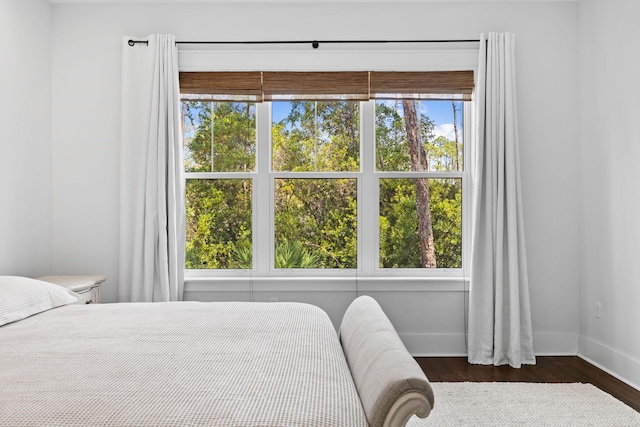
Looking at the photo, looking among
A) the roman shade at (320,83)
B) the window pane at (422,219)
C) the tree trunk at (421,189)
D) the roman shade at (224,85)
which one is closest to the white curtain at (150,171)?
the roman shade at (224,85)

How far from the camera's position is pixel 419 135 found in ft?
13.5

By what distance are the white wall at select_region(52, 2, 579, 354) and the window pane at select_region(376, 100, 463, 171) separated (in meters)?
0.49

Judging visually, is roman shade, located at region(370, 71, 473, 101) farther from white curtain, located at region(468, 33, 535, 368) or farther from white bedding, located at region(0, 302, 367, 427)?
white bedding, located at region(0, 302, 367, 427)

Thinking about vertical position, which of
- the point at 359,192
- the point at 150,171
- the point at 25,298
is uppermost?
the point at 150,171

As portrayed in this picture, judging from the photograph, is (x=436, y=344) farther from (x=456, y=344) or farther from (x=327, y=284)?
(x=327, y=284)

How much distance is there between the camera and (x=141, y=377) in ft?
5.22

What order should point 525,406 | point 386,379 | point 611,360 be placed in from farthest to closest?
point 611,360, point 525,406, point 386,379

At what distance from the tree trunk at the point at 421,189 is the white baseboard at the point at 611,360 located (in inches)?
49.3

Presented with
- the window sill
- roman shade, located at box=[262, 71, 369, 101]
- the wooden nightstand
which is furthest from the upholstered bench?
roman shade, located at box=[262, 71, 369, 101]

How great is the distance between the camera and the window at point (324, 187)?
13.3 feet

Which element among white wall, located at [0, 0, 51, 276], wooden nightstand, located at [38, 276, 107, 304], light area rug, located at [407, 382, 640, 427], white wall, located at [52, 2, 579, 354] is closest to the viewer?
light area rug, located at [407, 382, 640, 427]

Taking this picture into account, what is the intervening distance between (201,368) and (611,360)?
302 centimetres

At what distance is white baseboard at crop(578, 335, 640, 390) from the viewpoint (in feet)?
10.8

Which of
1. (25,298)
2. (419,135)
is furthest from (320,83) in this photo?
(25,298)
